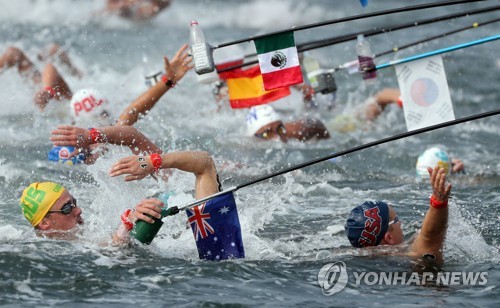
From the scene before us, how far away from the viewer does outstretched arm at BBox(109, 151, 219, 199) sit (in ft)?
21.9

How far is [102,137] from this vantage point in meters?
7.62

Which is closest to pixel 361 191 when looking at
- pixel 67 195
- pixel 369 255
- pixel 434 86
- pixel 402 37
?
pixel 434 86

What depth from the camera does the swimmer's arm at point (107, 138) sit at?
23.5 ft

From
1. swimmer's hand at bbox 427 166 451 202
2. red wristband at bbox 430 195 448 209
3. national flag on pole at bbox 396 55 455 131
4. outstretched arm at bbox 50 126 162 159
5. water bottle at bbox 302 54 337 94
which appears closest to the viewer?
swimmer's hand at bbox 427 166 451 202

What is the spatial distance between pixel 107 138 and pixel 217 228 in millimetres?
1381

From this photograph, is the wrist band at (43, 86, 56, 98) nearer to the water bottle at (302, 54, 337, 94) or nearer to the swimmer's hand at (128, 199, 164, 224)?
the water bottle at (302, 54, 337, 94)

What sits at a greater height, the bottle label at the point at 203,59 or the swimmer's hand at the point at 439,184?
the bottle label at the point at 203,59

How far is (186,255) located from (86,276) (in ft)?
3.22

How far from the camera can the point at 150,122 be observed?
14180 millimetres

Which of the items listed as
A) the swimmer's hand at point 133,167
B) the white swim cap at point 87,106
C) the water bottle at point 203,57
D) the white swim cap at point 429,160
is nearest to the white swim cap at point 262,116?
the white swim cap at point 429,160

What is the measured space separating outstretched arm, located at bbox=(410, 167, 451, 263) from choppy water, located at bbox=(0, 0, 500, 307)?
0.81 feet

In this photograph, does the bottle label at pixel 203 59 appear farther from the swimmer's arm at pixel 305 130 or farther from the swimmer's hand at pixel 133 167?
the swimmer's arm at pixel 305 130

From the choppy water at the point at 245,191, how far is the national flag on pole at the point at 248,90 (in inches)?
19.1

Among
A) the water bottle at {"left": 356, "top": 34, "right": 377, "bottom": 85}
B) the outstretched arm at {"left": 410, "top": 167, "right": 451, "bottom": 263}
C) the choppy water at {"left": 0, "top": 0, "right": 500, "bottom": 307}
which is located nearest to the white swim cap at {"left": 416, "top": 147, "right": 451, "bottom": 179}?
the choppy water at {"left": 0, "top": 0, "right": 500, "bottom": 307}
